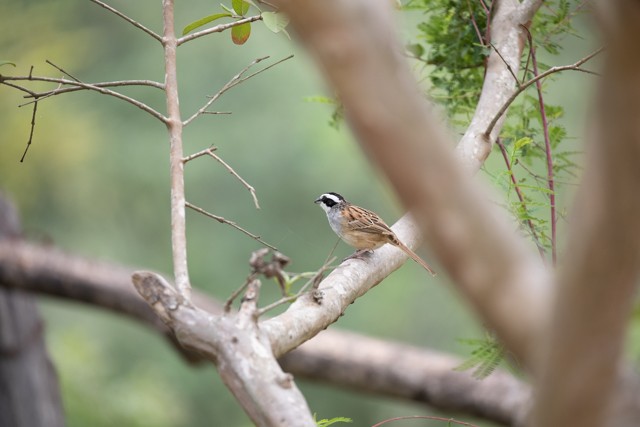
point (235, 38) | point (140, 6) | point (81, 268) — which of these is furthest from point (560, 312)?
point (140, 6)

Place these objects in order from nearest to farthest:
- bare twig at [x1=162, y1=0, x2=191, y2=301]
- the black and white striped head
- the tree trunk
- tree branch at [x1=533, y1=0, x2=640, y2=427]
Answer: tree branch at [x1=533, y1=0, x2=640, y2=427] < bare twig at [x1=162, y1=0, x2=191, y2=301] < the black and white striped head < the tree trunk

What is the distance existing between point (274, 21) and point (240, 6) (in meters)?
0.14

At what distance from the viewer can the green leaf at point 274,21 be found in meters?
1.92

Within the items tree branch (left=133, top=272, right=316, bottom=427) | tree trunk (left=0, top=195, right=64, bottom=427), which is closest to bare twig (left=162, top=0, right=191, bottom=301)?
tree branch (left=133, top=272, right=316, bottom=427)

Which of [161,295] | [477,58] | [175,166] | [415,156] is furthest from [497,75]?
Result: [415,156]

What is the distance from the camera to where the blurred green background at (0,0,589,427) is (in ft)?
35.7

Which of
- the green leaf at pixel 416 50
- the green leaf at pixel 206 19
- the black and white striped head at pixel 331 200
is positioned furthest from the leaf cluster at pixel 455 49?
the black and white striped head at pixel 331 200

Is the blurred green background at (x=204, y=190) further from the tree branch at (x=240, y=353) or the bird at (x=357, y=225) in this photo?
the tree branch at (x=240, y=353)

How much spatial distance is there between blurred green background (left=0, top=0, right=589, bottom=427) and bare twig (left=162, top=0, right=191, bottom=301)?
8384 mm

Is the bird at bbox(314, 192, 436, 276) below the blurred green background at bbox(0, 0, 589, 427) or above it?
below

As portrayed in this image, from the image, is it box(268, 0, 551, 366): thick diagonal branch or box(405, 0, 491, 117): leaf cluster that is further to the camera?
box(405, 0, 491, 117): leaf cluster

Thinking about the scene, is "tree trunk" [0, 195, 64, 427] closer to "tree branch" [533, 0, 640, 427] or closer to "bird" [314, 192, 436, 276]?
"bird" [314, 192, 436, 276]

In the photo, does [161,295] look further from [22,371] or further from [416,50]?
[22,371]

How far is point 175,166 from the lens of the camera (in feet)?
5.82
